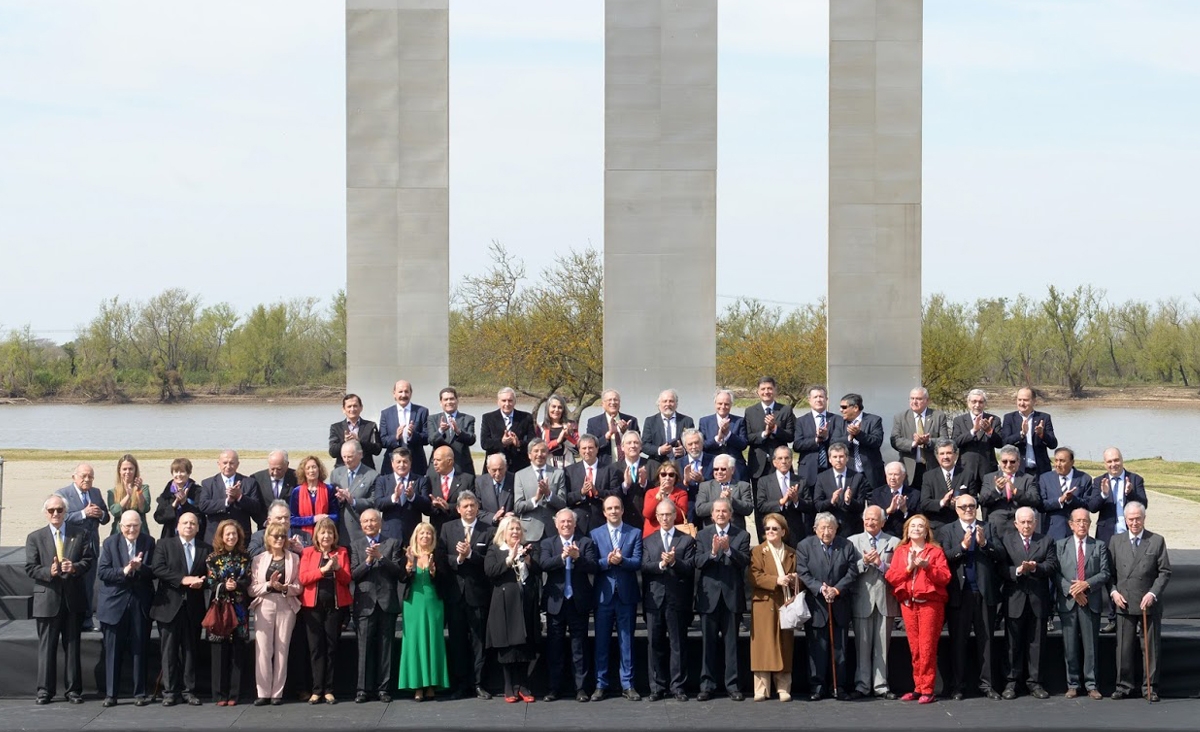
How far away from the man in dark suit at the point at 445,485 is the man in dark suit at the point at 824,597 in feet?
8.99

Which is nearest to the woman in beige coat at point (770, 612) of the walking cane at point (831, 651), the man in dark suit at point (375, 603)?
the walking cane at point (831, 651)

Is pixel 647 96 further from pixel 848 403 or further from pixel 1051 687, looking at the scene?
pixel 1051 687

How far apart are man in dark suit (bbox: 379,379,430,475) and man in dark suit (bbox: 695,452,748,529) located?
2.57 m

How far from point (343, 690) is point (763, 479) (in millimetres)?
3768

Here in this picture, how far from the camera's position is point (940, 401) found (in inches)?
1521

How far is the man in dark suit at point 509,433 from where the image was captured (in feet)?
39.8

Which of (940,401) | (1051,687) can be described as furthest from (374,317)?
(940,401)

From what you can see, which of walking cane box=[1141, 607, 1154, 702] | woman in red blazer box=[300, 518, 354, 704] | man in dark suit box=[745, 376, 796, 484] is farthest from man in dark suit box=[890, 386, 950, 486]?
woman in red blazer box=[300, 518, 354, 704]

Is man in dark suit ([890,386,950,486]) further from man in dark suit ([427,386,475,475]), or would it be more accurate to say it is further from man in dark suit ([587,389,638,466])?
man in dark suit ([427,386,475,475])

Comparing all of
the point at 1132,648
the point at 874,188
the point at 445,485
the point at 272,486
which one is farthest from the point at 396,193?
the point at 1132,648

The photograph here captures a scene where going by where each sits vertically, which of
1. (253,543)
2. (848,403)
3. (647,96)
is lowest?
(253,543)

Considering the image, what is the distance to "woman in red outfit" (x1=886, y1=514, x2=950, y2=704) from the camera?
34.7 feet

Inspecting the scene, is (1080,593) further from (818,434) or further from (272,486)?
(272,486)

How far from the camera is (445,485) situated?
11.4m
